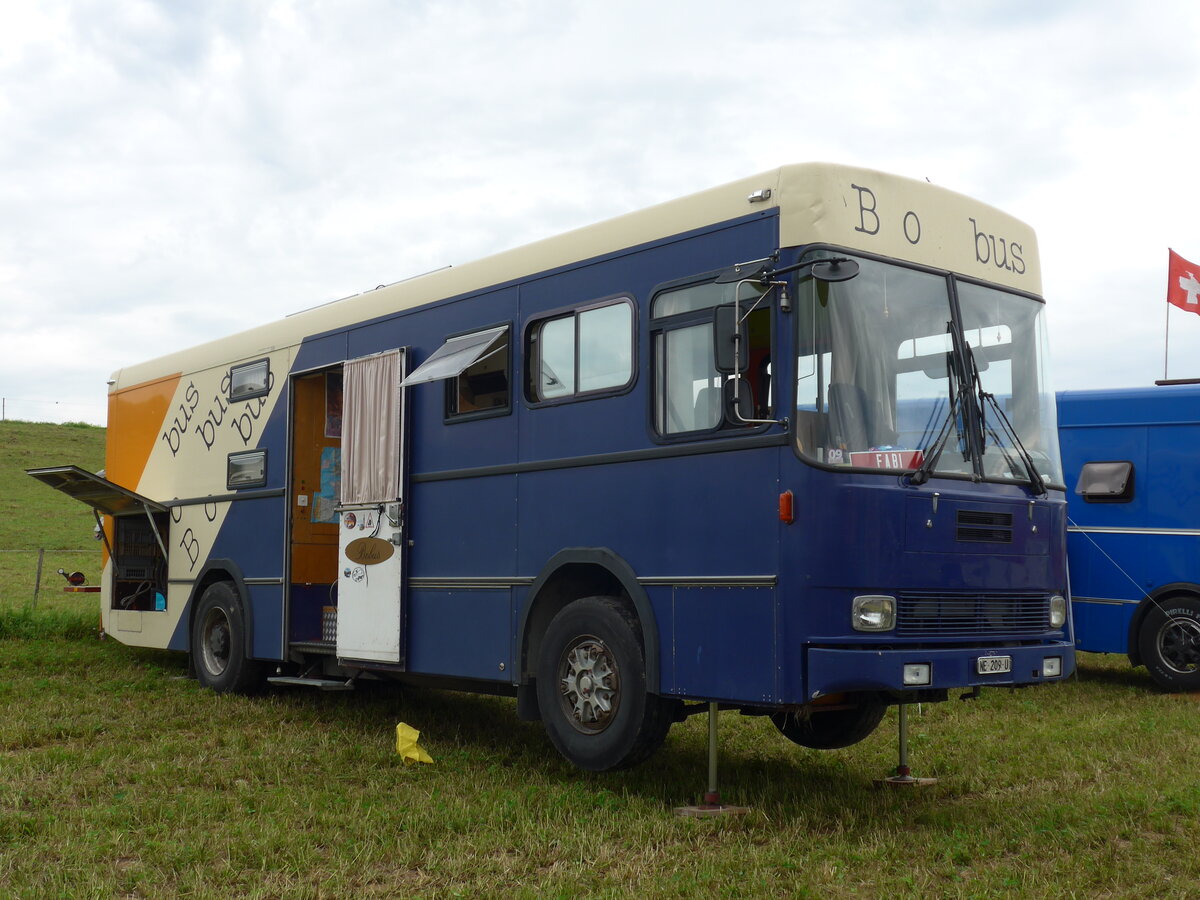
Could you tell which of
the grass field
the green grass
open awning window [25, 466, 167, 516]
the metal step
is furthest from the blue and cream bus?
the green grass

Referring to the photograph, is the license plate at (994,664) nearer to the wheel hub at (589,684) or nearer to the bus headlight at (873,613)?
the bus headlight at (873,613)

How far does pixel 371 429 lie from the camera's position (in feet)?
30.3

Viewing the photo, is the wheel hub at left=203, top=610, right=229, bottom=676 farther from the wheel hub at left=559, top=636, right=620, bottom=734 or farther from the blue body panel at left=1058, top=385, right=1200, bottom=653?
the blue body panel at left=1058, top=385, right=1200, bottom=653

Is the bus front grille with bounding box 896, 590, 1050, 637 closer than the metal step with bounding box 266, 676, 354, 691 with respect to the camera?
Yes

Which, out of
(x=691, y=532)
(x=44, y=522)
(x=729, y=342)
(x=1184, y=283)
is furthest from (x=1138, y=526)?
(x=44, y=522)

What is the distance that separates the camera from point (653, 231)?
7.18 m

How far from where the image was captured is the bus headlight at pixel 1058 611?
7.08 meters

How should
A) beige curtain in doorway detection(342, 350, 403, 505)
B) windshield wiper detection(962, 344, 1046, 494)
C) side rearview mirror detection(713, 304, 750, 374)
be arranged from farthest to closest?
beige curtain in doorway detection(342, 350, 403, 505) → windshield wiper detection(962, 344, 1046, 494) → side rearview mirror detection(713, 304, 750, 374)

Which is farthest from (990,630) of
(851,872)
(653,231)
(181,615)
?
(181,615)

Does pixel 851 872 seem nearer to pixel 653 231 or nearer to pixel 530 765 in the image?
pixel 530 765

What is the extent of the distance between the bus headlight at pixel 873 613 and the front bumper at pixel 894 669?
0.12 meters

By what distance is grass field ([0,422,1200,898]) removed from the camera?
17.8ft

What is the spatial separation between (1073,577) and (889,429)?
23.3 ft

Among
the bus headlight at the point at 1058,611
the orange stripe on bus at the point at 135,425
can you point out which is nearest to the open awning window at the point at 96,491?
the orange stripe on bus at the point at 135,425
